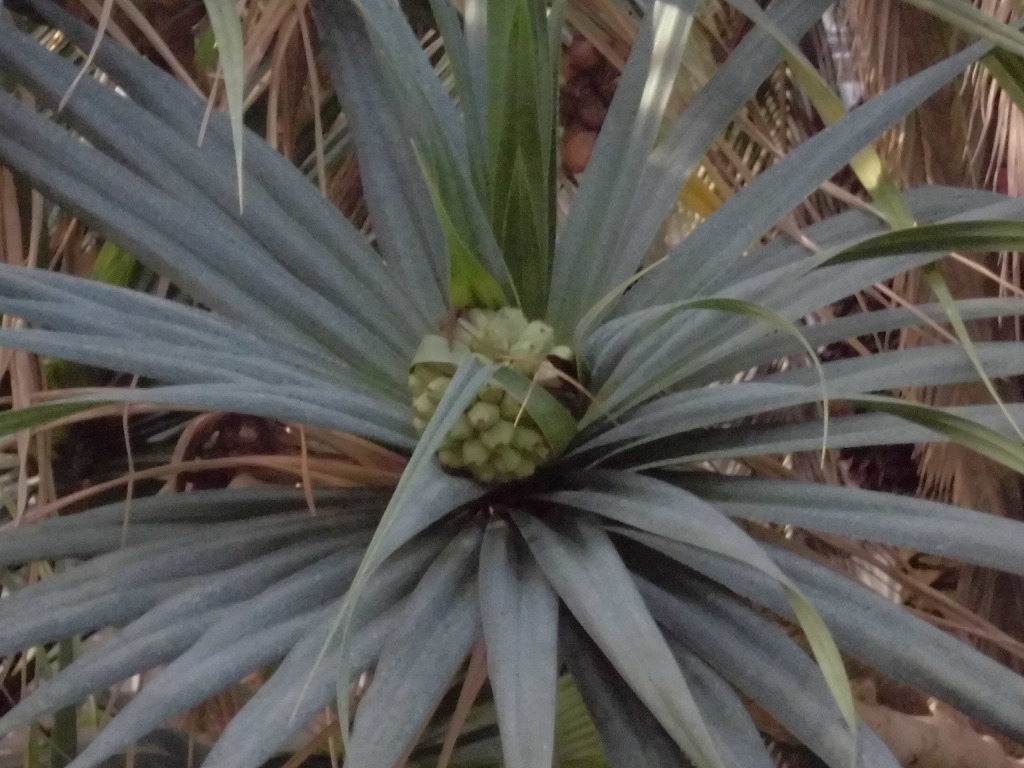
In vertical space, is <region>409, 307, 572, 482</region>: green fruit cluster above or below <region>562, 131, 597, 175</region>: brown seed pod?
below

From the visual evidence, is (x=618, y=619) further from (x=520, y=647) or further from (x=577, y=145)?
(x=577, y=145)

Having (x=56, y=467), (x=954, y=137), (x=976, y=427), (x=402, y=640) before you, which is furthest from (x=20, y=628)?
(x=954, y=137)

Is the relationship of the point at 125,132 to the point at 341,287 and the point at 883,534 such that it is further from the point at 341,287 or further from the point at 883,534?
the point at 883,534

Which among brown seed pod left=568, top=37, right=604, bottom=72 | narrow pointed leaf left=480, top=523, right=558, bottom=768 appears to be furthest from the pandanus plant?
brown seed pod left=568, top=37, right=604, bottom=72

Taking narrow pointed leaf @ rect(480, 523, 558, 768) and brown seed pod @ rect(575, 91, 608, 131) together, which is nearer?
narrow pointed leaf @ rect(480, 523, 558, 768)

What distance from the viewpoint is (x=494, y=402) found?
0.44 m

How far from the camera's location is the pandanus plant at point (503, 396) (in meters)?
0.34

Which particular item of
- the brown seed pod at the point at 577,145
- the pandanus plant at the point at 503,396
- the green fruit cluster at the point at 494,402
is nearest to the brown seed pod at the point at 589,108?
the brown seed pod at the point at 577,145

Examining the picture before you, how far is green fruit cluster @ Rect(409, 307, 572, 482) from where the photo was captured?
0.43 meters

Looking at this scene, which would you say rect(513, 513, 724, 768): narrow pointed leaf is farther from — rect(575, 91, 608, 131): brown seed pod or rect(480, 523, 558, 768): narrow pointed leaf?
rect(575, 91, 608, 131): brown seed pod

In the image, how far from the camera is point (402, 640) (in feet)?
1.20

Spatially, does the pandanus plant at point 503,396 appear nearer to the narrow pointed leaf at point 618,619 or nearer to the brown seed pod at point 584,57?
the narrow pointed leaf at point 618,619

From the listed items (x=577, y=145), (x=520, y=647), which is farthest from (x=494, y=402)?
(x=577, y=145)

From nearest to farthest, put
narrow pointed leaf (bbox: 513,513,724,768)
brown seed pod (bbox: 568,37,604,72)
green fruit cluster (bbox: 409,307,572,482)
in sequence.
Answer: narrow pointed leaf (bbox: 513,513,724,768), green fruit cluster (bbox: 409,307,572,482), brown seed pod (bbox: 568,37,604,72)
